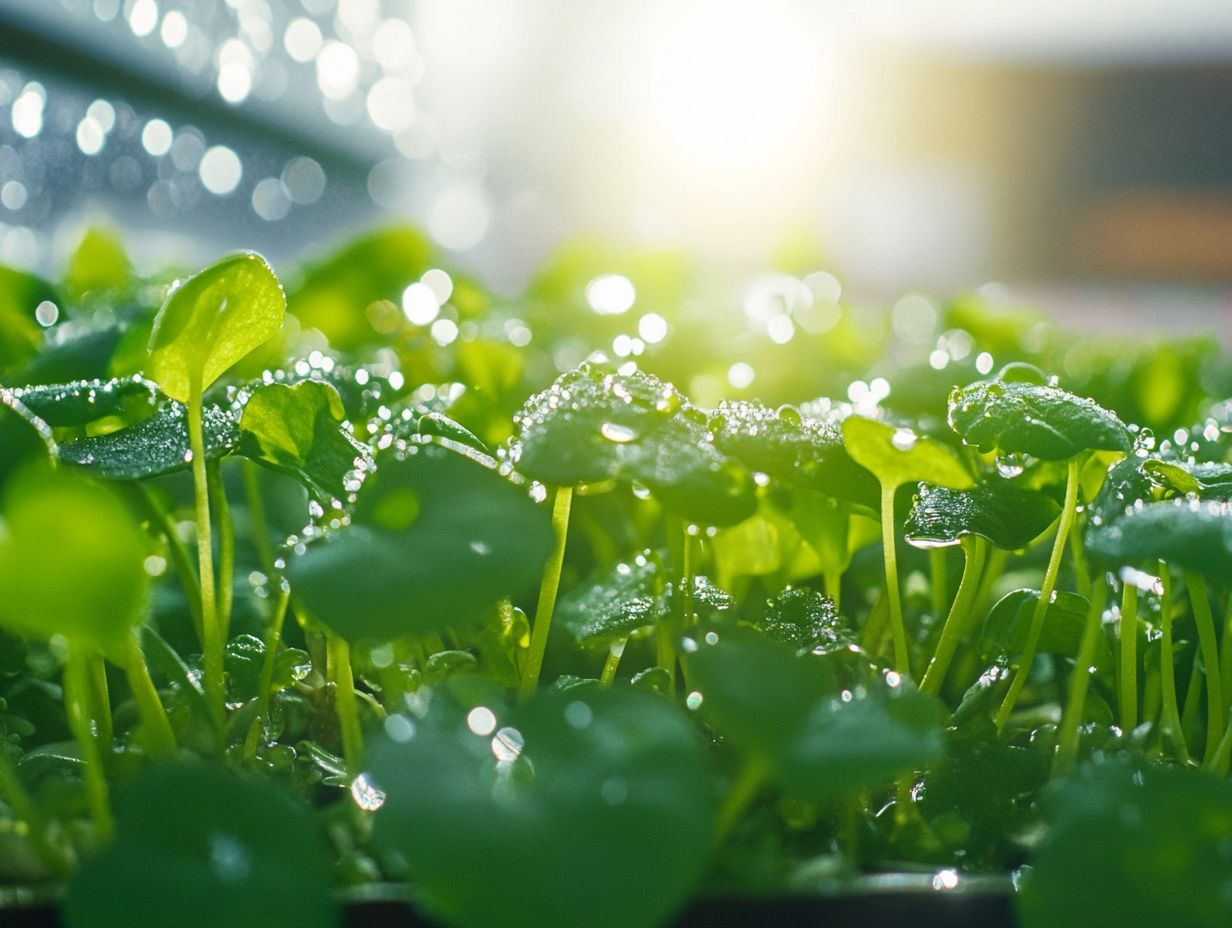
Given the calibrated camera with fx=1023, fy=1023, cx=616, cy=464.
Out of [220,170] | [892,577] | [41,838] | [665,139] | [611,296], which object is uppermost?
[665,139]

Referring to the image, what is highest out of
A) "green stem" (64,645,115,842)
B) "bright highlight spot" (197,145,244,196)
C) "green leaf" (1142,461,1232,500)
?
"bright highlight spot" (197,145,244,196)

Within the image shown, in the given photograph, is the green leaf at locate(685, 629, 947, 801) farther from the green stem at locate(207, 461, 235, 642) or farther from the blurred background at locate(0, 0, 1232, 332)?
the blurred background at locate(0, 0, 1232, 332)

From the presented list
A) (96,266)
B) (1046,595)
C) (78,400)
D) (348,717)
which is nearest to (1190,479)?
(1046,595)

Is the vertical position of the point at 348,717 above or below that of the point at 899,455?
below

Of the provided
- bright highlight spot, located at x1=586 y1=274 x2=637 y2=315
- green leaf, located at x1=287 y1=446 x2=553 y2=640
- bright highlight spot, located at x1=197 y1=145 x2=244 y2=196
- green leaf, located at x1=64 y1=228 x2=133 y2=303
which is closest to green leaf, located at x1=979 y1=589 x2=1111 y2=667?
green leaf, located at x1=287 y1=446 x2=553 y2=640

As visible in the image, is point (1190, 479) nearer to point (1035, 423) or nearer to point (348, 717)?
point (1035, 423)

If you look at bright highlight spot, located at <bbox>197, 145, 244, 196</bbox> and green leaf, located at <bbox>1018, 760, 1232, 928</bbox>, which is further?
bright highlight spot, located at <bbox>197, 145, 244, 196</bbox>
